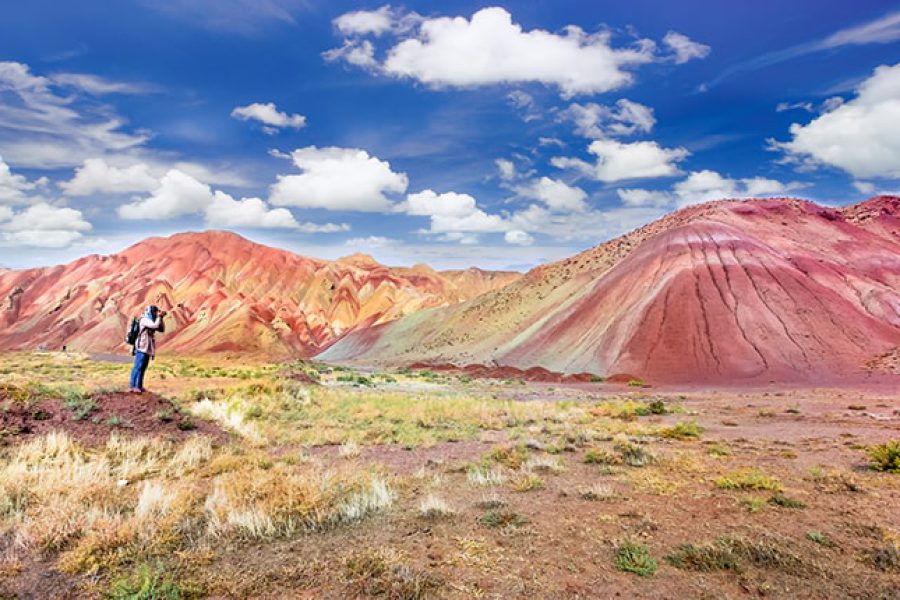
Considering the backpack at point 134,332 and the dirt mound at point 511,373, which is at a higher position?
the backpack at point 134,332

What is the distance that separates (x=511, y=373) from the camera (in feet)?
145

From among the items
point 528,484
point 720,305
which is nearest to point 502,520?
point 528,484

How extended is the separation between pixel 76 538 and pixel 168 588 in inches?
73.8

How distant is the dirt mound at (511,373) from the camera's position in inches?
1522

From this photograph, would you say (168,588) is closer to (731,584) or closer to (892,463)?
(731,584)

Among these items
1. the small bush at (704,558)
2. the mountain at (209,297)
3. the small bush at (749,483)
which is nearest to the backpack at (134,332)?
the small bush at (704,558)

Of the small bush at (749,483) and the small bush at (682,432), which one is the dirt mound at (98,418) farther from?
the small bush at (682,432)

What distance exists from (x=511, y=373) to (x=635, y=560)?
128ft

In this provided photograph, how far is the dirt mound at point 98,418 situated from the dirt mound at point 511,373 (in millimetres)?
30287

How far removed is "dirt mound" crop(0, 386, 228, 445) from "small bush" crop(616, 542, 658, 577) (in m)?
9.17

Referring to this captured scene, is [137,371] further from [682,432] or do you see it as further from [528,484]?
[682,432]

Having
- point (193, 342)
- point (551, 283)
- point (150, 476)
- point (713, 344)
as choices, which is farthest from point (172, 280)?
point (150, 476)

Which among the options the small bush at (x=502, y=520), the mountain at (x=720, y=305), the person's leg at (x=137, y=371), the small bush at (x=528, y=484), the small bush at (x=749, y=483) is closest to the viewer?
the small bush at (x=502, y=520)

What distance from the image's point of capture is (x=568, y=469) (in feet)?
31.2
